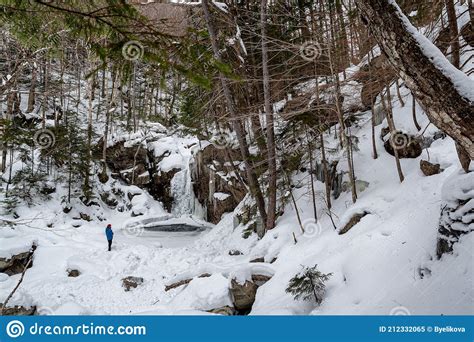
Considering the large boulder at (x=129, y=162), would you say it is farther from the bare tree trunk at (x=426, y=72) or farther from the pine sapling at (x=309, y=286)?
the bare tree trunk at (x=426, y=72)

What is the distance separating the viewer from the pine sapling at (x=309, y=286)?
5.80 m

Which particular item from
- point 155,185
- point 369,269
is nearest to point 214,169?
point 155,185

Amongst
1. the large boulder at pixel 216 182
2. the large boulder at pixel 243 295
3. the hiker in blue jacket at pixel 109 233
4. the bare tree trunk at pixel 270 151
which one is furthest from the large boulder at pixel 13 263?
the large boulder at pixel 216 182

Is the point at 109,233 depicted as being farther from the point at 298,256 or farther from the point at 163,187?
the point at 298,256

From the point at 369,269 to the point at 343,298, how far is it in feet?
2.60

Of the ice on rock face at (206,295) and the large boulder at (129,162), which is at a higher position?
the large boulder at (129,162)

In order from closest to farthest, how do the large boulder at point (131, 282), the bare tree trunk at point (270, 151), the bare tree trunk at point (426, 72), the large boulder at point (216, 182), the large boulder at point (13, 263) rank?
1. the bare tree trunk at point (426, 72)
2. the bare tree trunk at point (270, 151)
3. the large boulder at point (131, 282)
4. the large boulder at point (13, 263)
5. the large boulder at point (216, 182)

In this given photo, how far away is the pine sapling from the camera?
580cm

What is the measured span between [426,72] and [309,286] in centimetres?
460

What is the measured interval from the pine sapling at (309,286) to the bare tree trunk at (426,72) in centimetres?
410

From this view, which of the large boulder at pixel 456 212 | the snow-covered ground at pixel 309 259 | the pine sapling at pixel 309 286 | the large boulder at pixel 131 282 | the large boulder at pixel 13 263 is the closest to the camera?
the large boulder at pixel 456 212

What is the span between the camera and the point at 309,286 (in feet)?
19.1

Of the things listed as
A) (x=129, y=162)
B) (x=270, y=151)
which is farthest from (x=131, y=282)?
(x=129, y=162)

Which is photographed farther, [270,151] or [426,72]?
[270,151]
